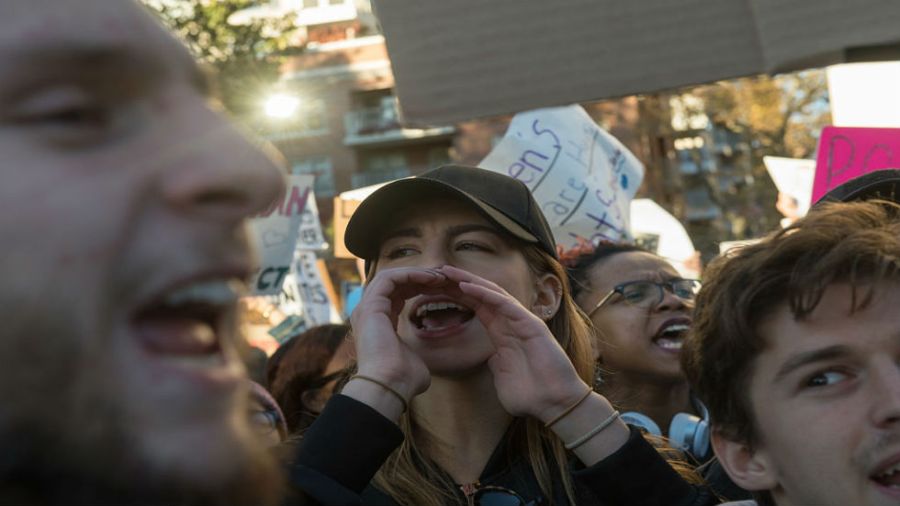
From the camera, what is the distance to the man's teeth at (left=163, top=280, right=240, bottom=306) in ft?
2.29

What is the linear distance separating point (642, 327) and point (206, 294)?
3271 millimetres

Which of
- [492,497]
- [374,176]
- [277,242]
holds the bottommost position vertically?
[374,176]

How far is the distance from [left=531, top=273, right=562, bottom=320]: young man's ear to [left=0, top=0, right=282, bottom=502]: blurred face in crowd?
70.2 inches

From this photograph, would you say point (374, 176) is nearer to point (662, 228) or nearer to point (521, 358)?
point (662, 228)

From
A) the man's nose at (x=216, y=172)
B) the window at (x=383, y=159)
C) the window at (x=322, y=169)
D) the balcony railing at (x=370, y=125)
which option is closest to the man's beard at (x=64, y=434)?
the man's nose at (x=216, y=172)

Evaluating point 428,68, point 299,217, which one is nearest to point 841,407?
point 428,68

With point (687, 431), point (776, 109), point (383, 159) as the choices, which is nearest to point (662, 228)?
point (687, 431)

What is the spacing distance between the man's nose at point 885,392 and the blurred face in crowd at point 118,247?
52.7 inches

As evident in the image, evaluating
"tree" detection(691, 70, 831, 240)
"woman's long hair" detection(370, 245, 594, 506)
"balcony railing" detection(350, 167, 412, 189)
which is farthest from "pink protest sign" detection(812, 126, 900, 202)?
"balcony railing" detection(350, 167, 412, 189)

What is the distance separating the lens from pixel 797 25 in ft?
6.75

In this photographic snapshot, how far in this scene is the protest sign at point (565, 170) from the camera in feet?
15.2

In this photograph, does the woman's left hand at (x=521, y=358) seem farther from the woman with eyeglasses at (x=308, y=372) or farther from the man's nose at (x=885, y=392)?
the woman with eyeglasses at (x=308, y=372)

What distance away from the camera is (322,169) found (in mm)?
43594

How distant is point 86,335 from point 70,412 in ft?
0.16
